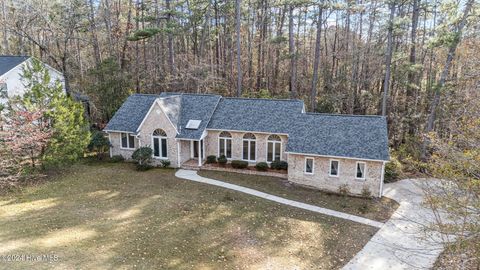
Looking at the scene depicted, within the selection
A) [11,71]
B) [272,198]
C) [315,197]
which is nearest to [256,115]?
[272,198]

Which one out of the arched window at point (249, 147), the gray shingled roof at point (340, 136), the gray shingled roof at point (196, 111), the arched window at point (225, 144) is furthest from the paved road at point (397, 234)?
the arched window at point (249, 147)

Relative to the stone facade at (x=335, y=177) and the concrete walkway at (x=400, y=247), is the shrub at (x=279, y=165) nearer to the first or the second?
the stone facade at (x=335, y=177)

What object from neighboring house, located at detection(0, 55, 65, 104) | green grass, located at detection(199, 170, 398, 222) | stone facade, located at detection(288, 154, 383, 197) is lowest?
green grass, located at detection(199, 170, 398, 222)

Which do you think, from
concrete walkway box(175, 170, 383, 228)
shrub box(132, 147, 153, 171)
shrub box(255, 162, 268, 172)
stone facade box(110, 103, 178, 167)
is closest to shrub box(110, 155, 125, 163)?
stone facade box(110, 103, 178, 167)

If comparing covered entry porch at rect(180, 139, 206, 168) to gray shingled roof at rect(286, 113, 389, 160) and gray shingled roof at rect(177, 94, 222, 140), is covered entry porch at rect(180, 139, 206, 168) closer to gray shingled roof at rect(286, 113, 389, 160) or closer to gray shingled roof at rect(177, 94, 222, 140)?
gray shingled roof at rect(177, 94, 222, 140)

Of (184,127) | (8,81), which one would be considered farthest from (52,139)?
(8,81)

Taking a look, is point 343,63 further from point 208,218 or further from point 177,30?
point 208,218

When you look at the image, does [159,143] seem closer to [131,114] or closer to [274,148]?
[131,114]
